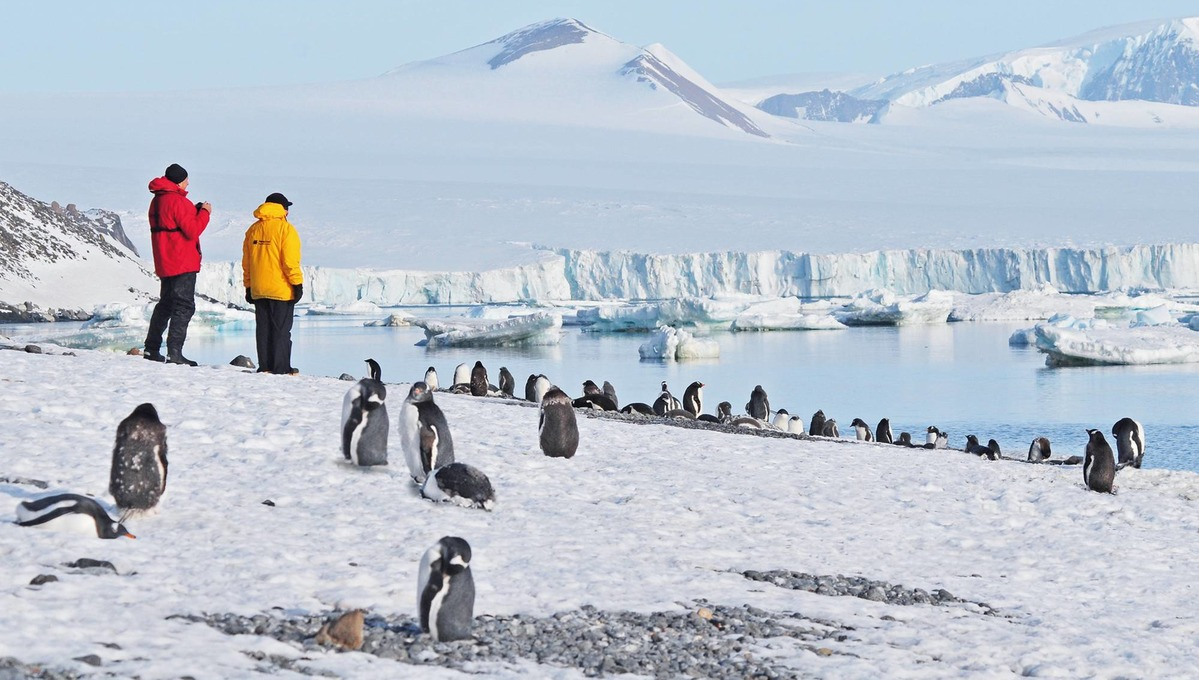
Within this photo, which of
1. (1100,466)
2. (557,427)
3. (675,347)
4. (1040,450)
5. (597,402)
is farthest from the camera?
(675,347)

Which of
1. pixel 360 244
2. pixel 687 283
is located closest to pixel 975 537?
pixel 687 283

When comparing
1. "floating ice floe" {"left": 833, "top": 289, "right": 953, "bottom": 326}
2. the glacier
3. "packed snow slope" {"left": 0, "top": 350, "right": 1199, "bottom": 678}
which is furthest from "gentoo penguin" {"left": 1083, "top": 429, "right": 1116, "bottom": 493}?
the glacier

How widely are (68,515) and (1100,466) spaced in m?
5.88

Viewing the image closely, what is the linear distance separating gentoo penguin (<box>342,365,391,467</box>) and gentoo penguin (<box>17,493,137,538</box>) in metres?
Answer: 1.64

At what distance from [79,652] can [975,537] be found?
4161mm

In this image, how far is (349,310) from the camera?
42.5m

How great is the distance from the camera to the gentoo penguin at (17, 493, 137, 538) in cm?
411

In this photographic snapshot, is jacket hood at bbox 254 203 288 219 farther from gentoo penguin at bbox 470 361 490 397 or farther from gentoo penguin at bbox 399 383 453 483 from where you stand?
gentoo penguin at bbox 470 361 490 397

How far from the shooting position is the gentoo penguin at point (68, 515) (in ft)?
13.5

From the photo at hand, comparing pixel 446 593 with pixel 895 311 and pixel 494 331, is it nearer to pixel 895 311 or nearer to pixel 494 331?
pixel 494 331

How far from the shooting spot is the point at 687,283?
44.5 m

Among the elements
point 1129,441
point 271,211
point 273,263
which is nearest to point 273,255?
point 273,263

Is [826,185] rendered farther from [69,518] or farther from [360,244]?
[69,518]

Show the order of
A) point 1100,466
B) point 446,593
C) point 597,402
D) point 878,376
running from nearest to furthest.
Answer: point 446,593
point 1100,466
point 597,402
point 878,376
